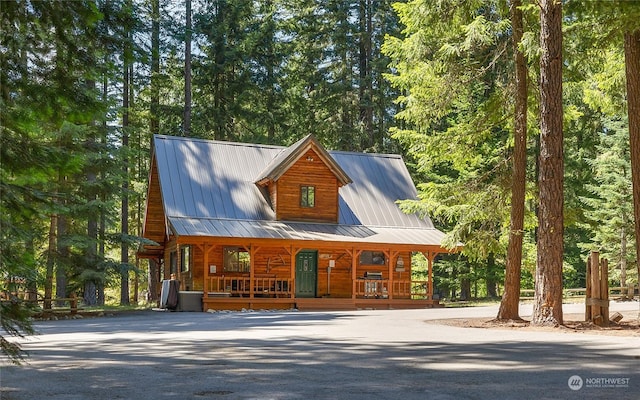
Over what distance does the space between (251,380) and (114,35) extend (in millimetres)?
3948

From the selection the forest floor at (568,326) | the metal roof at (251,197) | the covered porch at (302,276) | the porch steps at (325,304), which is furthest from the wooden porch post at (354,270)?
the forest floor at (568,326)

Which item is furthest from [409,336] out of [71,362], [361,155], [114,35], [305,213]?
[361,155]

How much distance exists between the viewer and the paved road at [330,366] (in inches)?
312

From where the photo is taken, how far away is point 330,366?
10094mm

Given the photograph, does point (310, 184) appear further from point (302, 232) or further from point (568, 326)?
point (568, 326)

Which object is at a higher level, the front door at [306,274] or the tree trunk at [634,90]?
the tree trunk at [634,90]

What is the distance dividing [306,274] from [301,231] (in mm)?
2735

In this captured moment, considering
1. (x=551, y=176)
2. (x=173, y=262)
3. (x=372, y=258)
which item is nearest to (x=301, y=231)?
(x=372, y=258)

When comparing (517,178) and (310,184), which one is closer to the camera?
(517,178)

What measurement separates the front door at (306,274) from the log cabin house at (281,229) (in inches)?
1.7

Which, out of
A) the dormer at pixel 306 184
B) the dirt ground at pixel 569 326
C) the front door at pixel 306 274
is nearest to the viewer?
the dirt ground at pixel 569 326

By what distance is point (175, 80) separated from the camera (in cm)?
5044

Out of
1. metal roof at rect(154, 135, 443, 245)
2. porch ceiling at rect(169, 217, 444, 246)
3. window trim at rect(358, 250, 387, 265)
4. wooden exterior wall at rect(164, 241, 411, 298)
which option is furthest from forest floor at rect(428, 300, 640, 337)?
window trim at rect(358, 250, 387, 265)

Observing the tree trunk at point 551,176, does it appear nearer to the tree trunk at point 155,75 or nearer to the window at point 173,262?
the window at point 173,262
